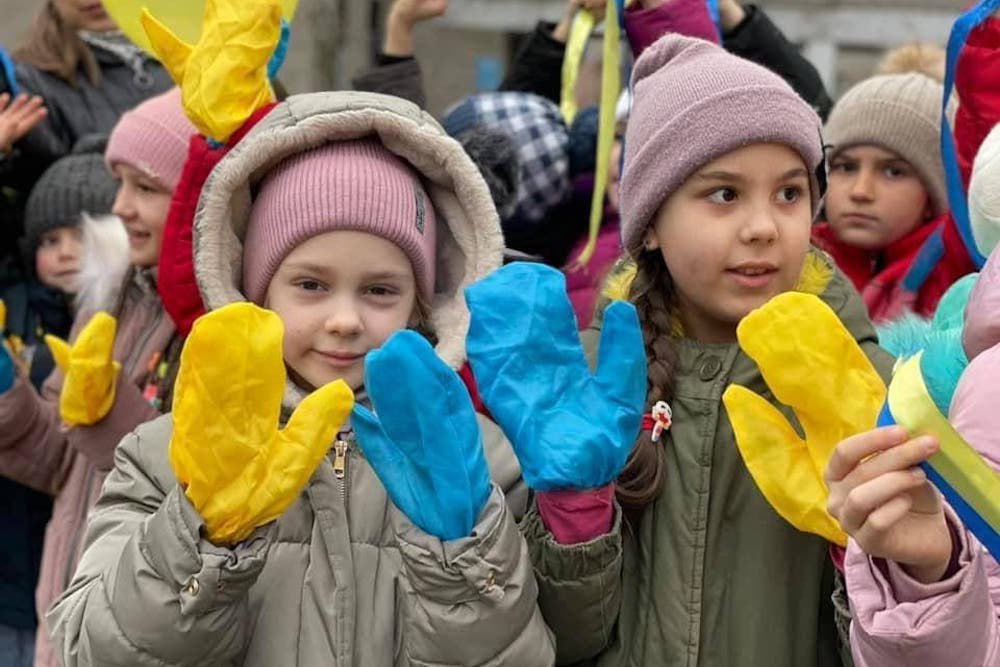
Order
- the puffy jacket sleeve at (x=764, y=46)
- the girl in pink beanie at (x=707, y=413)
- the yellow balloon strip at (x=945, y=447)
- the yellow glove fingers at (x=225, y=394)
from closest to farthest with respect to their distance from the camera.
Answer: the yellow balloon strip at (x=945, y=447) → the yellow glove fingers at (x=225, y=394) → the girl in pink beanie at (x=707, y=413) → the puffy jacket sleeve at (x=764, y=46)

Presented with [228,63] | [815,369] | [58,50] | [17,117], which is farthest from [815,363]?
[58,50]

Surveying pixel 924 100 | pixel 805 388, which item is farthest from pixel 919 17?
pixel 805 388

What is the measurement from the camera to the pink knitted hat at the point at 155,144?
340 cm

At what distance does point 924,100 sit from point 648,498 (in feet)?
5.38

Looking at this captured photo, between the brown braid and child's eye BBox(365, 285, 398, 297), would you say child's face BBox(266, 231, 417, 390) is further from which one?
the brown braid

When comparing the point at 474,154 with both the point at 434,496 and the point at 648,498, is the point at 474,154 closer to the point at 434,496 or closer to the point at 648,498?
the point at 648,498

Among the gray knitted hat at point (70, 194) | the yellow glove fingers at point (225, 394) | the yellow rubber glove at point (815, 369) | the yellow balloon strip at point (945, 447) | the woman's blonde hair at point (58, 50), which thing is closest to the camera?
the yellow balloon strip at point (945, 447)

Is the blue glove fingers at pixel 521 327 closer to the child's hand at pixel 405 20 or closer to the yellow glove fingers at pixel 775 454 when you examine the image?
the yellow glove fingers at pixel 775 454

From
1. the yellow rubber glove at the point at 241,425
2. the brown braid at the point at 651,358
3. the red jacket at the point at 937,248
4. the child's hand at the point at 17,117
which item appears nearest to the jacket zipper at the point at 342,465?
the yellow rubber glove at the point at 241,425

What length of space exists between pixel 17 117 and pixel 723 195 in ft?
7.62

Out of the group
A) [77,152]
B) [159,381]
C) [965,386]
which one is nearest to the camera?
[965,386]

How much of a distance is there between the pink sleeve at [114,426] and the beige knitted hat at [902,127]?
1610 millimetres

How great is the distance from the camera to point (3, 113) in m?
4.05

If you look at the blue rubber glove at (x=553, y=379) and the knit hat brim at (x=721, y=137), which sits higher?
the knit hat brim at (x=721, y=137)
